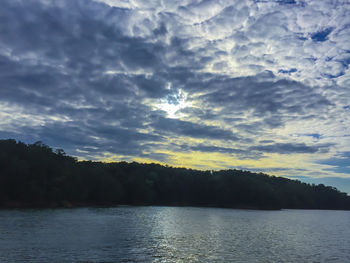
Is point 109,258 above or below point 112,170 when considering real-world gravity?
below

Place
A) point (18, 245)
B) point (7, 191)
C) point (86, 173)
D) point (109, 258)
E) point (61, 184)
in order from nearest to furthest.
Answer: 1. point (109, 258)
2. point (18, 245)
3. point (7, 191)
4. point (61, 184)
5. point (86, 173)

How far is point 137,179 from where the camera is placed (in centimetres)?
18275

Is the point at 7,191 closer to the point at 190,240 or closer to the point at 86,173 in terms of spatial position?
the point at 86,173

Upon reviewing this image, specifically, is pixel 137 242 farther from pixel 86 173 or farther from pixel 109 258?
pixel 86 173

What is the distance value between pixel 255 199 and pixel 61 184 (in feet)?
411

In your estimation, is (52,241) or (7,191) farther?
(7,191)

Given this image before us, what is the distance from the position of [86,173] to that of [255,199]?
364 ft

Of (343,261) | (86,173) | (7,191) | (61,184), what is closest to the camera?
(343,261)

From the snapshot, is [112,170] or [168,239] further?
[112,170]

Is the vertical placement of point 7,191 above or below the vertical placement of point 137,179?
below

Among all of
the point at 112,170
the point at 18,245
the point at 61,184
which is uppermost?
the point at 112,170

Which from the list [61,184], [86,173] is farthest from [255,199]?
[61,184]

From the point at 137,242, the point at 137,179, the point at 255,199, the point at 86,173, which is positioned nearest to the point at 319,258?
the point at 137,242

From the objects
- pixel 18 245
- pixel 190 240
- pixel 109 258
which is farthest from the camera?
pixel 190 240
